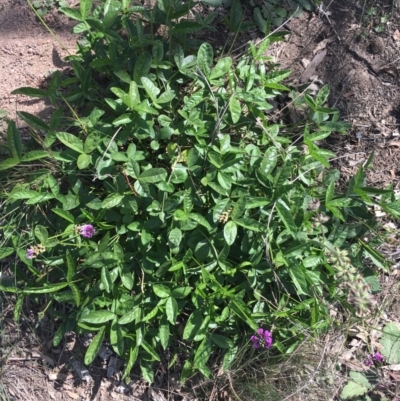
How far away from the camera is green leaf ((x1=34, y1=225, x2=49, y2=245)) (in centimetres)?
229

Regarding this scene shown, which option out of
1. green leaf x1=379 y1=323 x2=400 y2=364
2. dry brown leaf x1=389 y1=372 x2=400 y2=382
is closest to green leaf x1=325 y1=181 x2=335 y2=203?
green leaf x1=379 y1=323 x2=400 y2=364

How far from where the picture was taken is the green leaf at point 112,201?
2240 mm

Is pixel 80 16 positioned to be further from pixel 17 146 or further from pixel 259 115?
pixel 259 115

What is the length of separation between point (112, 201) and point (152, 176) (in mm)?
220

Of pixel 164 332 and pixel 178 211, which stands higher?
pixel 178 211

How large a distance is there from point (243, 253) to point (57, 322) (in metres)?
1.15

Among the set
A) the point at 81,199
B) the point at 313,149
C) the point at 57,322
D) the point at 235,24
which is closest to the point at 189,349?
the point at 57,322

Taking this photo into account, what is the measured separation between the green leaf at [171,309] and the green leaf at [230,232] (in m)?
0.39

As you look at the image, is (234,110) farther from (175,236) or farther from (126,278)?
(126,278)

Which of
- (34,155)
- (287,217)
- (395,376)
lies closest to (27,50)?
(34,155)

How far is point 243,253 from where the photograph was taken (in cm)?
238

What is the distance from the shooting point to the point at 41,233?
2301mm

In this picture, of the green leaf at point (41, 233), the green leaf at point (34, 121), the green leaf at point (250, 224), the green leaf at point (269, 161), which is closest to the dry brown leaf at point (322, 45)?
the green leaf at point (269, 161)

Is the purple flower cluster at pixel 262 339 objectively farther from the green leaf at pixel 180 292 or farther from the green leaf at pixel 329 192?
the green leaf at pixel 329 192
